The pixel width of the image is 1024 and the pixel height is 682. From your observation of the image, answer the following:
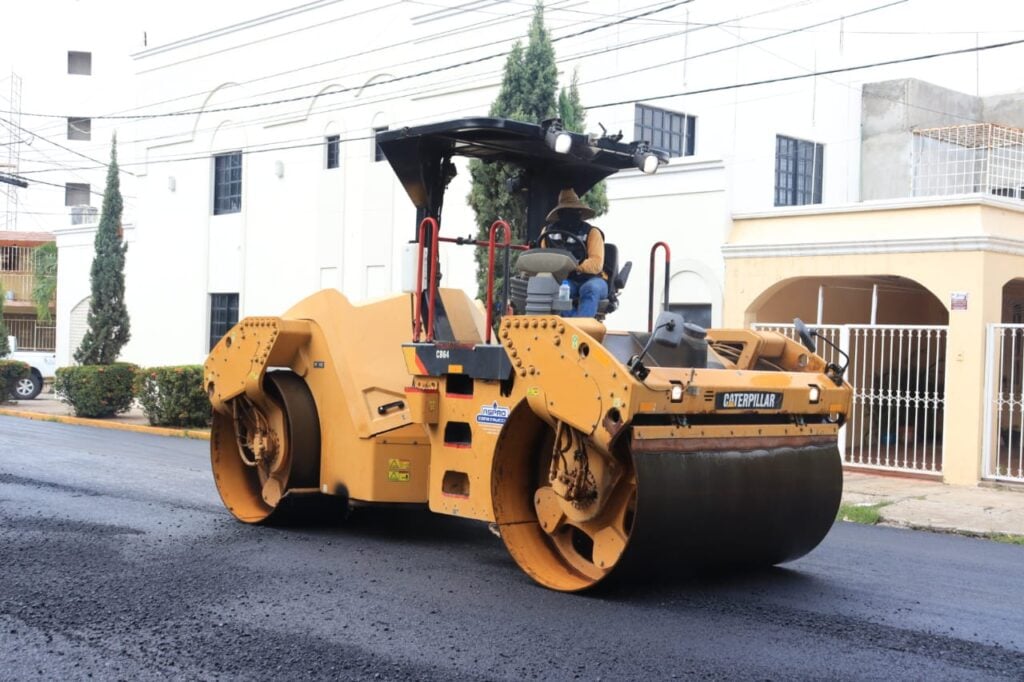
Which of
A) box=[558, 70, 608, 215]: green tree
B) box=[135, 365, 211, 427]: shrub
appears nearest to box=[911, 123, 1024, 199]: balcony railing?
box=[558, 70, 608, 215]: green tree

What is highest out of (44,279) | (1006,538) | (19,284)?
(44,279)

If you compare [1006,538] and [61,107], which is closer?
[1006,538]

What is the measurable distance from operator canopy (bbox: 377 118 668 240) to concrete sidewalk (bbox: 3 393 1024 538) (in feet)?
15.8

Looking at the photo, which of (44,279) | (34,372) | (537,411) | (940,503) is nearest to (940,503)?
(940,503)

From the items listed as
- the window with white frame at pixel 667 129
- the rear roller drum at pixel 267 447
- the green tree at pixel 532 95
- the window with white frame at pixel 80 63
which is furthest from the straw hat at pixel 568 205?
the window with white frame at pixel 80 63

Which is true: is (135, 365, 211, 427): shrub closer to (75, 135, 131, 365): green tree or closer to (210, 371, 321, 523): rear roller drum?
(75, 135, 131, 365): green tree

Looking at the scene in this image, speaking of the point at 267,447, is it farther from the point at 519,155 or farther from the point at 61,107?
the point at 61,107

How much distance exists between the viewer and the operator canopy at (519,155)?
740 cm

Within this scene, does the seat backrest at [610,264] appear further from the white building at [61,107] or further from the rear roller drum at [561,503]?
the white building at [61,107]

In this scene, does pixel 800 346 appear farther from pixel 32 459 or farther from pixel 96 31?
pixel 96 31

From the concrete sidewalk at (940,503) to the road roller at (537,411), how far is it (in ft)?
13.2

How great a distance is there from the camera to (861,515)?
35.3 ft

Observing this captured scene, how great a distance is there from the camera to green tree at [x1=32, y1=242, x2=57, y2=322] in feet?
123

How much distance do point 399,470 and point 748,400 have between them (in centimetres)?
255
